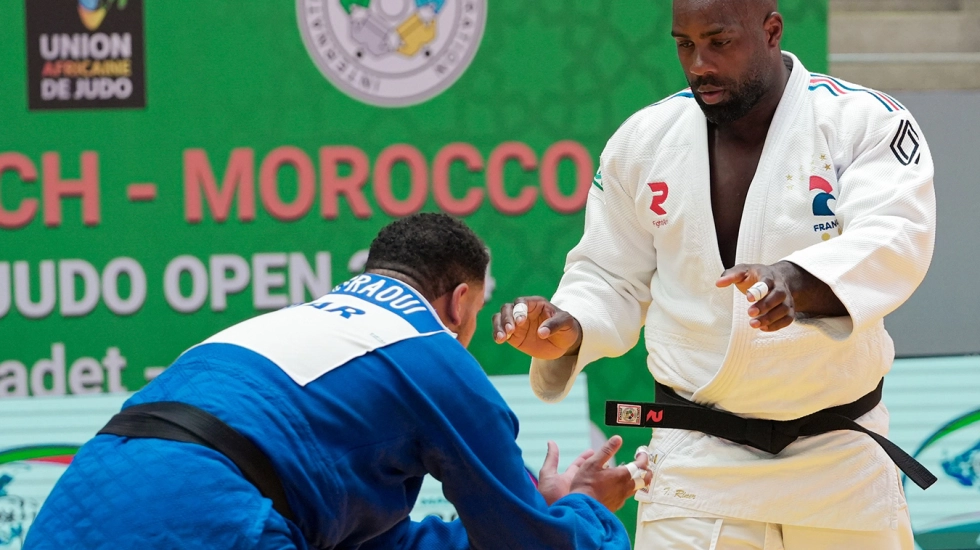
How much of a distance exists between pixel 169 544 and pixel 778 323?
1034mm

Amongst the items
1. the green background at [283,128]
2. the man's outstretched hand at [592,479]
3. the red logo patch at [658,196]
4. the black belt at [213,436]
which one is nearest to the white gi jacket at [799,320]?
the red logo patch at [658,196]

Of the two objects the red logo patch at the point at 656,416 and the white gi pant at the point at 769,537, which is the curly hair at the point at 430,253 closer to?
the red logo patch at the point at 656,416

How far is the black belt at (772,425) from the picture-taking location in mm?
2254

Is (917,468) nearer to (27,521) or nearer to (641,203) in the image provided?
(641,203)

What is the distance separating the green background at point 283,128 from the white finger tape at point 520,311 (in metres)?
1.62

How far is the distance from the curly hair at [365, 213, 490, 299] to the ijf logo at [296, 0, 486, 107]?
1.78m

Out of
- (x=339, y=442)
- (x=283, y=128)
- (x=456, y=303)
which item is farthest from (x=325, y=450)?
(x=283, y=128)

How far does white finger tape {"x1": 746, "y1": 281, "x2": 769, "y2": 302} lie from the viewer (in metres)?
1.83

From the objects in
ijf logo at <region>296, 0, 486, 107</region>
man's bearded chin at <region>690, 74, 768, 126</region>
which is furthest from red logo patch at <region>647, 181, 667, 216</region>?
ijf logo at <region>296, 0, 486, 107</region>

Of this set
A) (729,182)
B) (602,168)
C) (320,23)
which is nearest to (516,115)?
(320,23)

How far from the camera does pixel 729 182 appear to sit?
234cm

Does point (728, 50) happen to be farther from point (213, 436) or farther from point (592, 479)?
point (213, 436)

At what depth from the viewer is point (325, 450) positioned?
1.85 m

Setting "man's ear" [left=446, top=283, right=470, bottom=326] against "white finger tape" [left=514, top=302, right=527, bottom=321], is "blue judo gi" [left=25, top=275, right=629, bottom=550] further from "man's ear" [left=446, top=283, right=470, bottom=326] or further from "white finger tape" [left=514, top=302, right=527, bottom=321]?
"white finger tape" [left=514, top=302, right=527, bottom=321]
